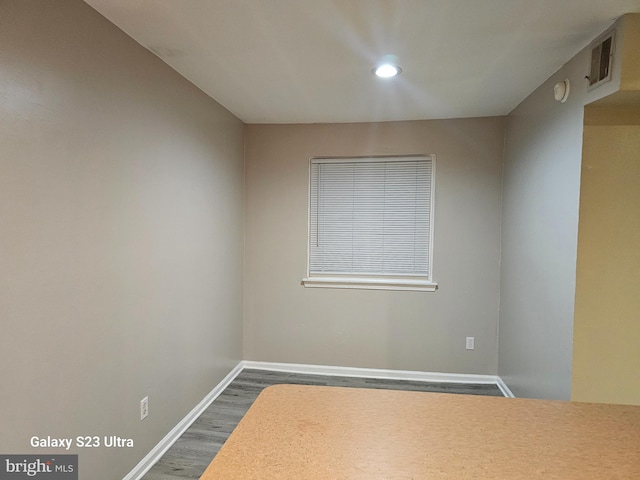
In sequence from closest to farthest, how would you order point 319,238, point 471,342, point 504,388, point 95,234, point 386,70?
1. point 95,234
2. point 386,70
3. point 504,388
4. point 471,342
5. point 319,238

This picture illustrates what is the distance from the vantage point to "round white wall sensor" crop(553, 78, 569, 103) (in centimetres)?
205

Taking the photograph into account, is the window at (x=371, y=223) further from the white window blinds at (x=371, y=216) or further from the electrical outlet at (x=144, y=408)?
the electrical outlet at (x=144, y=408)

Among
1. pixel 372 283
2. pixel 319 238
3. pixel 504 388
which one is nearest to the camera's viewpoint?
pixel 504 388

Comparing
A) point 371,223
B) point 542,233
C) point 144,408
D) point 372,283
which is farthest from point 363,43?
point 144,408

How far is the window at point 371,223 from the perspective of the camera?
336 centimetres

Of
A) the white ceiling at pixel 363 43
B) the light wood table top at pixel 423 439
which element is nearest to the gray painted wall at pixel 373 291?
the white ceiling at pixel 363 43

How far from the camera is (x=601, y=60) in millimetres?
1776

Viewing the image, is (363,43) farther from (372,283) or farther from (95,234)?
(372,283)

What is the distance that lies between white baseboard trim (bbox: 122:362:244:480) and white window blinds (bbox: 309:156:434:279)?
1.37 meters

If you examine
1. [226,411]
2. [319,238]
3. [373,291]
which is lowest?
[226,411]

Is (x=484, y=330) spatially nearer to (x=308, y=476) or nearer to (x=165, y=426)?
(x=165, y=426)

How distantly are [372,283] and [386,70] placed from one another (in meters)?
1.94

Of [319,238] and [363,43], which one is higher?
[363,43]

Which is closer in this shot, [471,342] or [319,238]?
[471,342]
